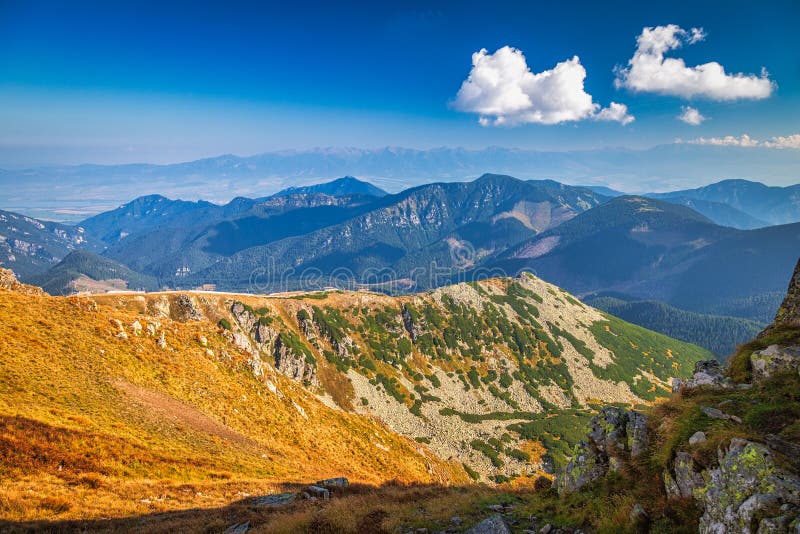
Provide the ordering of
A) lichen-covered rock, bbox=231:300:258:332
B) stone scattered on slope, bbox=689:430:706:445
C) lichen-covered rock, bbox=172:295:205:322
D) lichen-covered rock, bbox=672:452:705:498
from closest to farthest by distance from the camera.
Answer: lichen-covered rock, bbox=672:452:705:498, stone scattered on slope, bbox=689:430:706:445, lichen-covered rock, bbox=172:295:205:322, lichen-covered rock, bbox=231:300:258:332

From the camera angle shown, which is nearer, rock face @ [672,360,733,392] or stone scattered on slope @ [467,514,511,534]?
stone scattered on slope @ [467,514,511,534]

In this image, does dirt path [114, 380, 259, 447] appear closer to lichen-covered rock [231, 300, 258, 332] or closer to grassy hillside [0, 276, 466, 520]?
grassy hillside [0, 276, 466, 520]

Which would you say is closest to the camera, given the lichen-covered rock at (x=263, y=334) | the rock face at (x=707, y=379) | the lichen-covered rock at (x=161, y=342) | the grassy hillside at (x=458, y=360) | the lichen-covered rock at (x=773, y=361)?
the lichen-covered rock at (x=773, y=361)

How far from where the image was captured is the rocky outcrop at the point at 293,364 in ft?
336

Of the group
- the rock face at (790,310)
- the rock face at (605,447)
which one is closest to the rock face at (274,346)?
the rock face at (605,447)

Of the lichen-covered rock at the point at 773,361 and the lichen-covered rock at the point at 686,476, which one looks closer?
the lichen-covered rock at the point at 686,476

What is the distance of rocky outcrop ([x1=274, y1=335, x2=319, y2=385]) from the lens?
102m

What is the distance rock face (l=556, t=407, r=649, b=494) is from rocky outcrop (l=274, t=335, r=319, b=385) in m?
91.6

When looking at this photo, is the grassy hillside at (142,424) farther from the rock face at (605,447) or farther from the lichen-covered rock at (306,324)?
the lichen-covered rock at (306,324)

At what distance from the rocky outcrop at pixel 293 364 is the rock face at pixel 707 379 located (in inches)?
3627

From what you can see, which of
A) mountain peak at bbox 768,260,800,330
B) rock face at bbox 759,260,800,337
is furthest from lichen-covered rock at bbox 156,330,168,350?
mountain peak at bbox 768,260,800,330

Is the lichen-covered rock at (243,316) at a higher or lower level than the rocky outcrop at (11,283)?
lower

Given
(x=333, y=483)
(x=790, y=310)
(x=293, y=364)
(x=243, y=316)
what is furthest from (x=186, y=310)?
(x=790, y=310)

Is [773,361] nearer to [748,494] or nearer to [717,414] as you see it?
[717,414]
